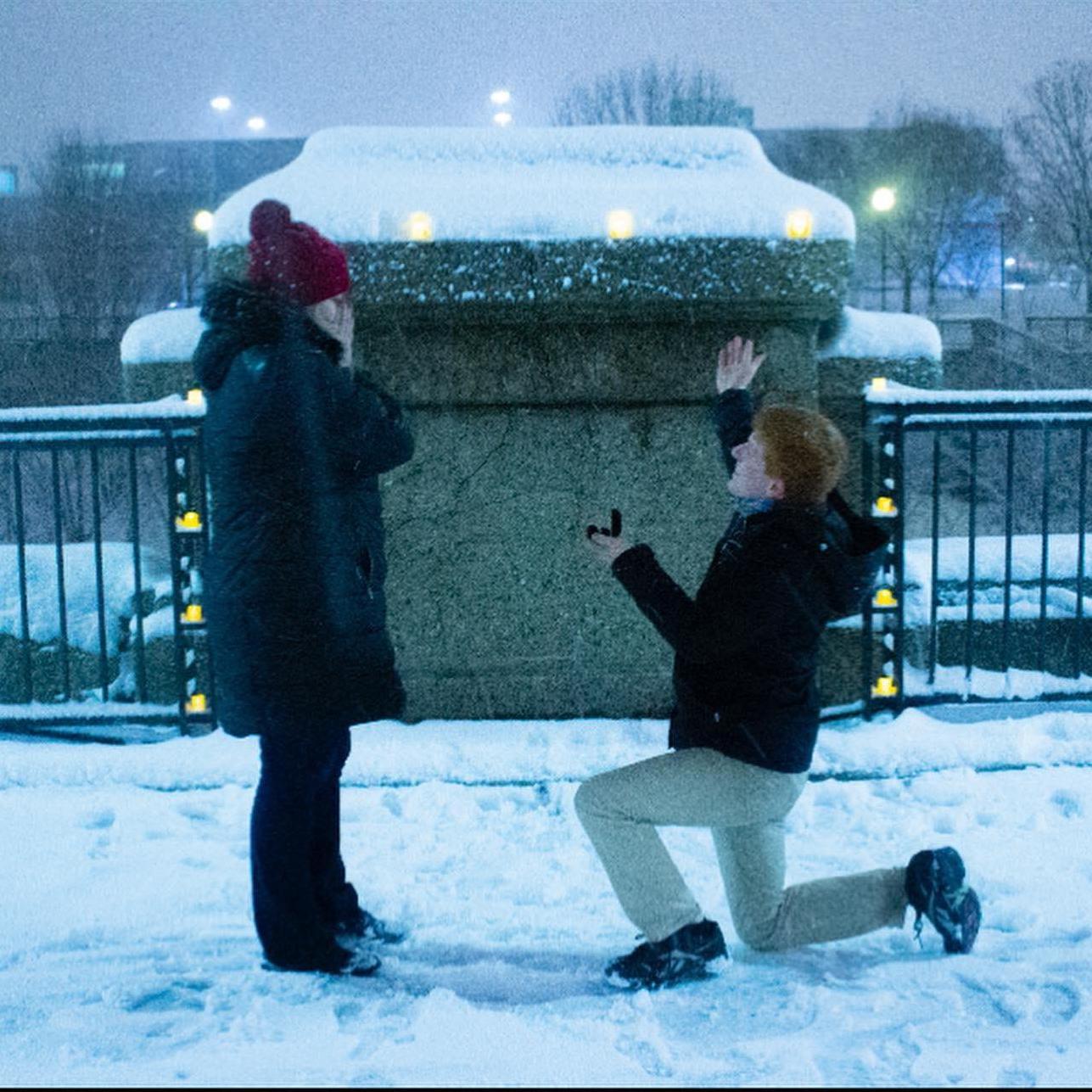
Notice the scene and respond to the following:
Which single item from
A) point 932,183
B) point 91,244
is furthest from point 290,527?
point 932,183

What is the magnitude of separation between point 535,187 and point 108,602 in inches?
106

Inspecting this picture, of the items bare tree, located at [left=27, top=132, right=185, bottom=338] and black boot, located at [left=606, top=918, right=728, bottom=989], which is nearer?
black boot, located at [left=606, top=918, right=728, bottom=989]

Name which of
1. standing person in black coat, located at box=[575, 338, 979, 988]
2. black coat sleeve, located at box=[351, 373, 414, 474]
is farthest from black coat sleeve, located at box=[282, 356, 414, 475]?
standing person in black coat, located at box=[575, 338, 979, 988]

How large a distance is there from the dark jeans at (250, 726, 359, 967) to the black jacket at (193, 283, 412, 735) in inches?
4.2

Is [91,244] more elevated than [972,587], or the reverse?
[91,244]

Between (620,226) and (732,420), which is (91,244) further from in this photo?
(732,420)

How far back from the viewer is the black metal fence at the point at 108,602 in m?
5.29

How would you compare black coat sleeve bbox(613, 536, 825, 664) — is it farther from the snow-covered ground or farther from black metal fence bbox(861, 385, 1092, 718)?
black metal fence bbox(861, 385, 1092, 718)

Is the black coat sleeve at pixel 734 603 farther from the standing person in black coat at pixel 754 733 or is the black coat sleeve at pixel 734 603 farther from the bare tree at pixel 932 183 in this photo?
the bare tree at pixel 932 183

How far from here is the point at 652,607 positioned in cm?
304

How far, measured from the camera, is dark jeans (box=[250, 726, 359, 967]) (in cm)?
321

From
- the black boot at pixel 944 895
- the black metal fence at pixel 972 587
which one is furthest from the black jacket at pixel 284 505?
the black metal fence at pixel 972 587

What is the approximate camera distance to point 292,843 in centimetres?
323

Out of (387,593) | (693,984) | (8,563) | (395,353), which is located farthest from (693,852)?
(8,563)
